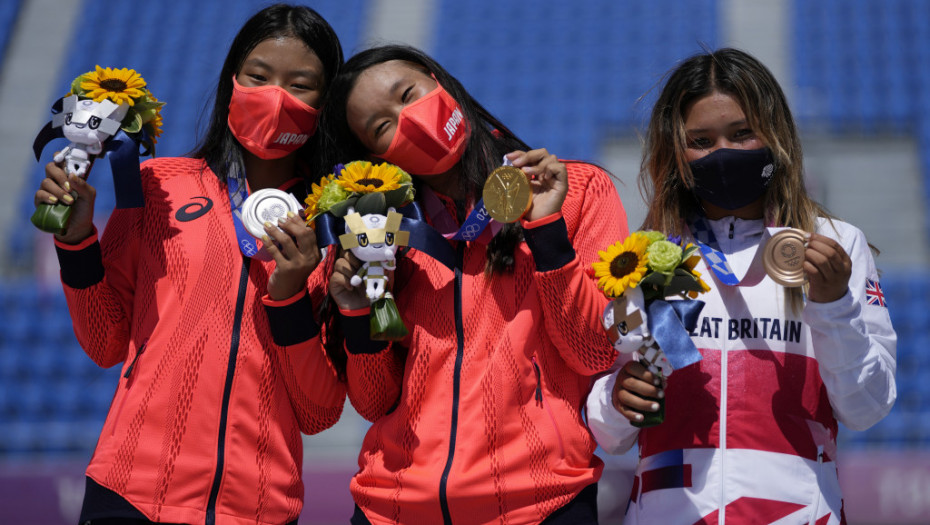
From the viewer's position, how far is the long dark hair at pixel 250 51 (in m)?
2.62

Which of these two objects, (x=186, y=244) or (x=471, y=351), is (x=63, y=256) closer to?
(x=186, y=244)

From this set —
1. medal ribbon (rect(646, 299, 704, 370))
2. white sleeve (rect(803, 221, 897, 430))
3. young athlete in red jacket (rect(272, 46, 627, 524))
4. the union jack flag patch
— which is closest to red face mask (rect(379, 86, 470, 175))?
young athlete in red jacket (rect(272, 46, 627, 524))

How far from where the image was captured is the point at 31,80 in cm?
1070

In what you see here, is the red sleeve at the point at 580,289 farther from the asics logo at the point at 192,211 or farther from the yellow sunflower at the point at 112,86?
the yellow sunflower at the point at 112,86

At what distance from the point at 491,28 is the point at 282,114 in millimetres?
8933

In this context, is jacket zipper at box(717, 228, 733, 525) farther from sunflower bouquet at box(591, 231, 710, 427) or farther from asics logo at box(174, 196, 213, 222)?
asics logo at box(174, 196, 213, 222)

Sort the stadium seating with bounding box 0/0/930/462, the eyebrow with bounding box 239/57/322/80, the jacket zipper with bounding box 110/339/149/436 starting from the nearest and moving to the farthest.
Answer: the jacket zipper with bounding box 110/339/149/436 → the eyebrow with bounding box 239/57/322/80 → the stadium seating with bounding box 0/0/930/462

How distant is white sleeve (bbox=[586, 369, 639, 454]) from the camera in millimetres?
2152

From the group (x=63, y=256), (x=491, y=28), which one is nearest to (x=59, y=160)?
(x=63, y=256)

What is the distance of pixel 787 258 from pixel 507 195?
2.04ft

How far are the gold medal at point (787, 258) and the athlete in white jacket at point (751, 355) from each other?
0.03 m

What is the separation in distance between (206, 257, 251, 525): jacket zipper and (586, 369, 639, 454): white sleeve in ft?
2.91

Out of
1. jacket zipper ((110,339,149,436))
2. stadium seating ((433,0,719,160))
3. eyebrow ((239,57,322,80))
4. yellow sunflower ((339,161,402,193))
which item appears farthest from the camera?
stadium seating ((433,0,719,160))

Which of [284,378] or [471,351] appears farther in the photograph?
[284,378]
